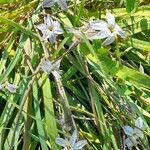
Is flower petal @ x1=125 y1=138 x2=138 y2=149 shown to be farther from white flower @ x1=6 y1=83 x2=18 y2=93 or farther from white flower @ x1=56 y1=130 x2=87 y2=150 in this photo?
white flower @ x1=6 y1=83 x2=18 y2=93

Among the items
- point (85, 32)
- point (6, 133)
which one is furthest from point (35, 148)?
point (85, 32)

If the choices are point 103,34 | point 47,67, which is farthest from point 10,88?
point 103,34

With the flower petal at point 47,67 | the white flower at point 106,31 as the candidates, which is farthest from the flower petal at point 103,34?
the flower petal at point 47,67

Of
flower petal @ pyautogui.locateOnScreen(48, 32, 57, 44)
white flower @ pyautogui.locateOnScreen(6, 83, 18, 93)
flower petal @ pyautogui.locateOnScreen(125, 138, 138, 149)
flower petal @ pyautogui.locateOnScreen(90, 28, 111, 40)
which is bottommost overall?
flower petal @ pyautogui.locateOnScreen(125, 138, 138, 149)

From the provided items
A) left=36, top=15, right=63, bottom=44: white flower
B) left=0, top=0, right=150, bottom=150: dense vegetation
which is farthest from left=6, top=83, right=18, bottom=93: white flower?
left=36, top=15, right=63, bottom=44: white flower

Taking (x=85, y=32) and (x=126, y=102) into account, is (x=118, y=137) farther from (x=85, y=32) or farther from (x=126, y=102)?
(x=85, y=32)

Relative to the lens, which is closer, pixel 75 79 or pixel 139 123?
pixel 139 123

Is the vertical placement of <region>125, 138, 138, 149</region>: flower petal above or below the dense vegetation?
below

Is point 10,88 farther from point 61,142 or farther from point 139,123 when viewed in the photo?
point 139,123
